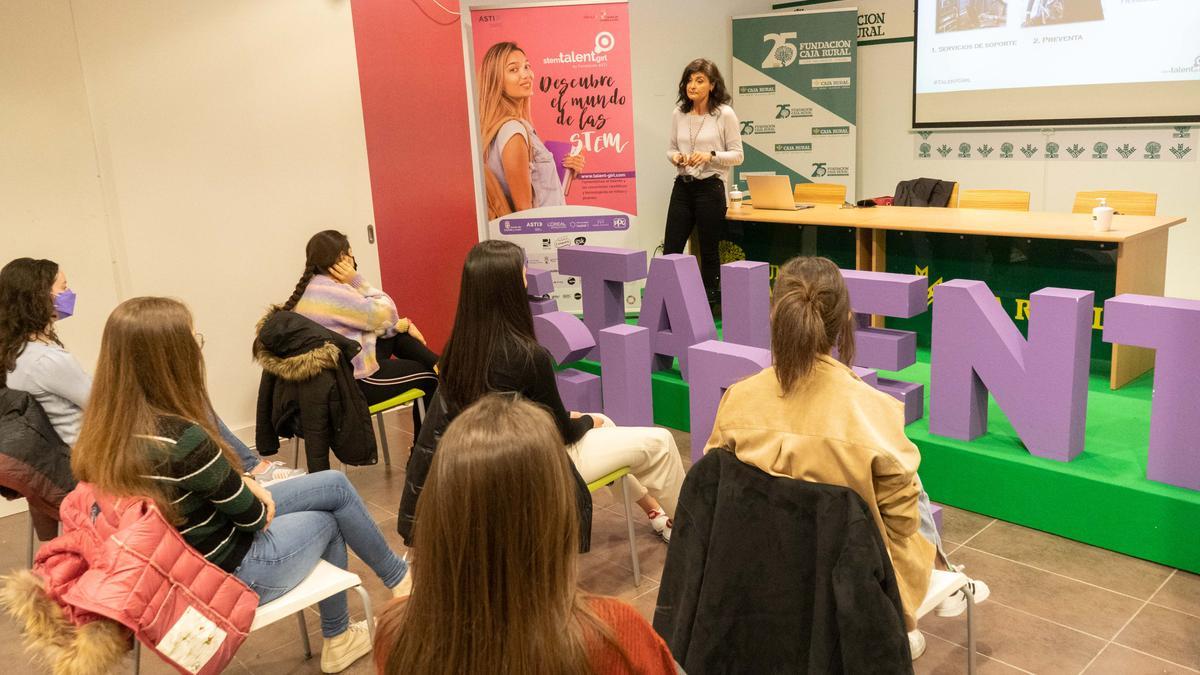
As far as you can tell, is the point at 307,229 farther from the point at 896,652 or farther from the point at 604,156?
the point at 896,652

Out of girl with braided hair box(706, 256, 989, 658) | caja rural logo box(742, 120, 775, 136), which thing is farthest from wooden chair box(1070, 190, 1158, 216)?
girl with braided hair box(706, 256, 989, 658)

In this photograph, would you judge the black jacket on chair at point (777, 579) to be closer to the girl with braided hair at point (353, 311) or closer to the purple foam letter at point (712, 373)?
the purple foam letter at point (712, 373)

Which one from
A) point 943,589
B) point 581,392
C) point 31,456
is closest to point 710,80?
point 581,392

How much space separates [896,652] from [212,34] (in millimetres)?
4597

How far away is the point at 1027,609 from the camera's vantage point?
120 inches

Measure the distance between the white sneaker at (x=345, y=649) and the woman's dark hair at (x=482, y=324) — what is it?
84 cm

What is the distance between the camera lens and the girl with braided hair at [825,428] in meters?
1.99

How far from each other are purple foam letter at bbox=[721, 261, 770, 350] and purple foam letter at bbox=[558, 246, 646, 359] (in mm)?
503

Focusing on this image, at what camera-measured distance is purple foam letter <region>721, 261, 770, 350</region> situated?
4.45 meters

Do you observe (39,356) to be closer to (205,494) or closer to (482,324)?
(205,494)

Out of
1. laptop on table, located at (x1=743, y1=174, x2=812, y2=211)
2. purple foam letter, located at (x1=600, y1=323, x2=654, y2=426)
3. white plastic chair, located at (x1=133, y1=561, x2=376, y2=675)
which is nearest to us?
white plastic chair, located at (x1=133, y1=561, x2=376, y2=675)

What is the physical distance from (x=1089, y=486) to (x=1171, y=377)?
475 millimetres

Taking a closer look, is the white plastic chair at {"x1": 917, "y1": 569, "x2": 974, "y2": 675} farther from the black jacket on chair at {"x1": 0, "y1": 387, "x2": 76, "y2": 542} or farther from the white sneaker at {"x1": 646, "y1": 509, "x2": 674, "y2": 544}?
the black jacket on chair at {"x1": 0, "y1": 387, "x2": 76, "y2": 542}

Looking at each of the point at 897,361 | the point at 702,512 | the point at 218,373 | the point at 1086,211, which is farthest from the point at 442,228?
the point at 702,512
